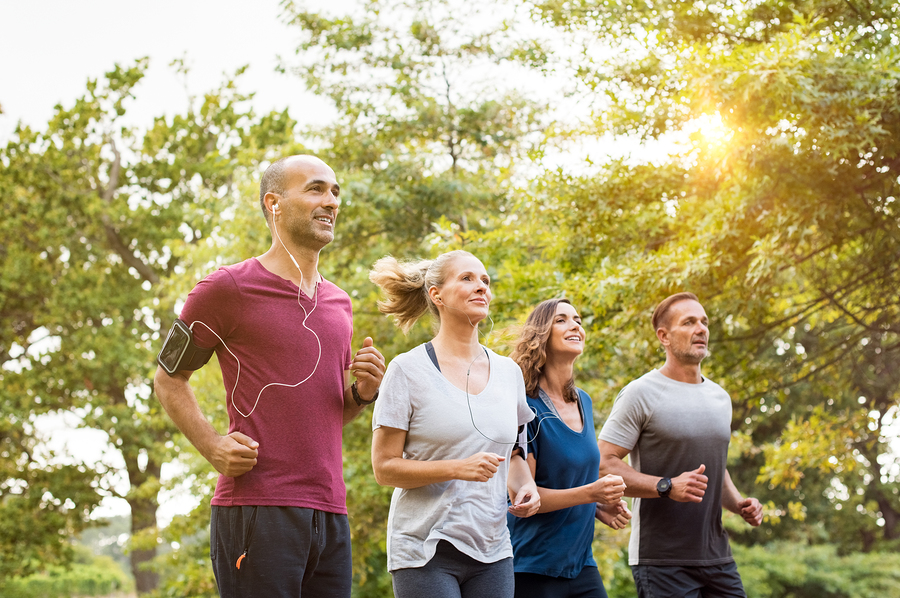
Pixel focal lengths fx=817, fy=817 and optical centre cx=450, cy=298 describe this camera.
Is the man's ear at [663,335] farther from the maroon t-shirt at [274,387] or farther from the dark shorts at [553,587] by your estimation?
the maroon t-shirt at [274,387]

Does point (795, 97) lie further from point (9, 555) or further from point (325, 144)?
point (9, 555)

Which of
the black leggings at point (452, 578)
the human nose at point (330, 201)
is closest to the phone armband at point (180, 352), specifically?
the human nose at point (330, 201)

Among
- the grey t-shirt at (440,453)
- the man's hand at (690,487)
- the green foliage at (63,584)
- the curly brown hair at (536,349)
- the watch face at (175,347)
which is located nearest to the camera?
the watch face at (175,347)

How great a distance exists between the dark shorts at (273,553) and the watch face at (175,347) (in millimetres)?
423

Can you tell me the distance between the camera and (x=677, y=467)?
3.55m

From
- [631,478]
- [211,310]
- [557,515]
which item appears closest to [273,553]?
[211,310]

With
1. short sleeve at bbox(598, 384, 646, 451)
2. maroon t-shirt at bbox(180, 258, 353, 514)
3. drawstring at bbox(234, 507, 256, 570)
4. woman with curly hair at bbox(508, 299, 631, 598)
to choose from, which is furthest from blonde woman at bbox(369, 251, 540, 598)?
short sleeve at bbox(598, 384, 646, 451)

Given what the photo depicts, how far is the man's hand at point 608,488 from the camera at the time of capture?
288 cm

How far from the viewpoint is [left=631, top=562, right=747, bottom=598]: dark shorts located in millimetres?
3391

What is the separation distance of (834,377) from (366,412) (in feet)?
17.9

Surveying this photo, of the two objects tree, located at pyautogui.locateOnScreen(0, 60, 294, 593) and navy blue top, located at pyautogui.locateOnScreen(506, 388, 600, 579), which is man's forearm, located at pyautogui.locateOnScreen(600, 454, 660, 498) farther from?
tree, located at pyautogui.locateOnScreen(0, 60, 294, 593)

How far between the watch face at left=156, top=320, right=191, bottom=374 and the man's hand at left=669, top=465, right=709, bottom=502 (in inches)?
79.7

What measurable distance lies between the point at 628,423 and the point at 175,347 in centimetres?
208

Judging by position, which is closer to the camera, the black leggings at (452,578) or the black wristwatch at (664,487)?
the black leggings at (452,578)
